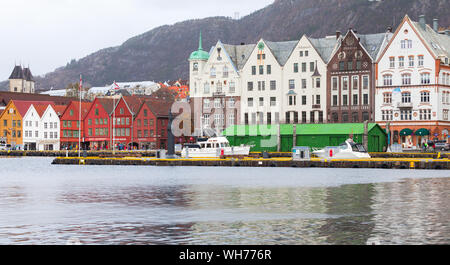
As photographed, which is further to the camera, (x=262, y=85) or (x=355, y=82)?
(x=262, y=85)

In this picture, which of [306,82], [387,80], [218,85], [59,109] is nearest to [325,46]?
[306,82]

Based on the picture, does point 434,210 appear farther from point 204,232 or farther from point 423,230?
point 204,232

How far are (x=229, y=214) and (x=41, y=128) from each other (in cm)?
14168

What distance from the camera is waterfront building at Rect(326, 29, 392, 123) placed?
11375 centimetres

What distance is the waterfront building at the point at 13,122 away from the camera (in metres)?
168

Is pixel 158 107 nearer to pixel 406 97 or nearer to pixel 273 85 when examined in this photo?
pixel 273 85

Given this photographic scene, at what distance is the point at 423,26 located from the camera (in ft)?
374

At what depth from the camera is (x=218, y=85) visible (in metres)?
129

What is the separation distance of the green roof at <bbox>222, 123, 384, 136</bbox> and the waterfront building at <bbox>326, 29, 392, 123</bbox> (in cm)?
847

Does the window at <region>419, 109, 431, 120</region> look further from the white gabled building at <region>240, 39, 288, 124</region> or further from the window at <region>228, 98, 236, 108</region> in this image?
the window at <region>228, 98, 236, 108</region>

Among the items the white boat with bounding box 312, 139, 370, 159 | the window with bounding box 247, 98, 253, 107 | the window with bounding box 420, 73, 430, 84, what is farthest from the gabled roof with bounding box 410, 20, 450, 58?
the window with bounding box 247, 98, 253, 107

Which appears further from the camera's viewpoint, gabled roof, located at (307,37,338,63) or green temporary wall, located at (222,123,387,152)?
gabled roof, located at (307,37,338,63)

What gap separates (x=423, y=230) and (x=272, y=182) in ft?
98.5

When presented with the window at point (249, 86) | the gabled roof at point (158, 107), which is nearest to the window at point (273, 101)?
the window at point (249, 86)
